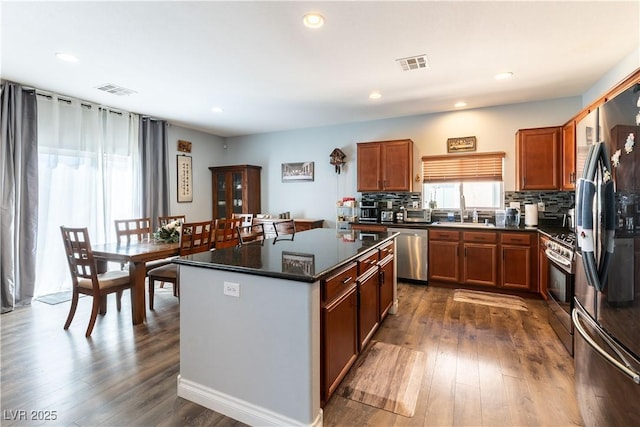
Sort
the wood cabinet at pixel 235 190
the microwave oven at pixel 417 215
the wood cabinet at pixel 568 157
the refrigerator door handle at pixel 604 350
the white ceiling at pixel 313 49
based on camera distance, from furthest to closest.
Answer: the wood cabinet at pixel 235 190
the microwave oven at pixel 417 215
the wood cabinet at pixel 568 157
the white ceiling at pixel 313 49
the refrigerator door handle at pixel 604 350

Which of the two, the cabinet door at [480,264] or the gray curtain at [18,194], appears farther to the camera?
the cabinet door at [480,264]

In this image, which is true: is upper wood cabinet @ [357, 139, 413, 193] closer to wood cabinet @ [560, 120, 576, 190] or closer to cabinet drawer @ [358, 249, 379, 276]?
wood cabinet @ [560, 120, 576, 190]

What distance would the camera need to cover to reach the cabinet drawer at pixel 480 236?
413cm

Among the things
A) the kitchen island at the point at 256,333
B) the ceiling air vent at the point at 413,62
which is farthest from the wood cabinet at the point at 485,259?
the kitchen island at the point at 256,333

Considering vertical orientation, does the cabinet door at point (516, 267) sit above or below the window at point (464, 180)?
below

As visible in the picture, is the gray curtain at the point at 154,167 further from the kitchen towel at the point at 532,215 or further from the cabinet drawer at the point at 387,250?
the kitchen towel at the point at 532,215

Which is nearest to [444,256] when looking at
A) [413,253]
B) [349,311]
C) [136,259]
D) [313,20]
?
[413,253]

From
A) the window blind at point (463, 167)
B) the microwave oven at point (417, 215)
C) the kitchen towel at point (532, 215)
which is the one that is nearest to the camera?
the kitchen towel at point (532, 215)

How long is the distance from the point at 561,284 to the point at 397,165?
2.76 meters

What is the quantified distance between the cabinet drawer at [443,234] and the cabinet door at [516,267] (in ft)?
1.96

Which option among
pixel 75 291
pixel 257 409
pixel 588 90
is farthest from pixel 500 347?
pixel 75 291

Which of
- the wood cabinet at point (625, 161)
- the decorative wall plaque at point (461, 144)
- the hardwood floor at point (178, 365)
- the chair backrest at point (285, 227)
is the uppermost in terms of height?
the decorative wall plaque at point (461, 144)

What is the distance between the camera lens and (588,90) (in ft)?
13.0

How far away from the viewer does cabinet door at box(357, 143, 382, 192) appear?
198 inches
